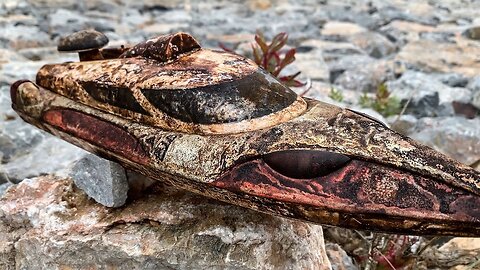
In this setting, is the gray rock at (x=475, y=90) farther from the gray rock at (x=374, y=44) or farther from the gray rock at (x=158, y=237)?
the gray rock at (x=158, y=237)

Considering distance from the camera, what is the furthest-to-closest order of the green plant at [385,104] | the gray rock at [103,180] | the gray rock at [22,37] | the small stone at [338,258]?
the gray rock at [22,37] → the green plant at [385,104] → the small stone at [338,258] → the gray rock at [103,180]

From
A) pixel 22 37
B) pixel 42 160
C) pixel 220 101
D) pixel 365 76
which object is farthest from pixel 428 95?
pixel 22 37

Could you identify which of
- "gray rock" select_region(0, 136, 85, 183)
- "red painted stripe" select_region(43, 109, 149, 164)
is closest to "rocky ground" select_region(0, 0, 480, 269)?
"gray rock" select_region(0, 136, 85, 183)

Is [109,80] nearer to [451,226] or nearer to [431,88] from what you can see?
[451,226]

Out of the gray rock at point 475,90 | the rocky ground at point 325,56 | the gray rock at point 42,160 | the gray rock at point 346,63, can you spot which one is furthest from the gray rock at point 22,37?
the gray rock at point 475,90

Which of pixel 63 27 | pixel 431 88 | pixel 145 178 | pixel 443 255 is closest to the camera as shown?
pixel 145 178

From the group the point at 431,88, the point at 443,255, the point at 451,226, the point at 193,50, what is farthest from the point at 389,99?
the point at 451,226
